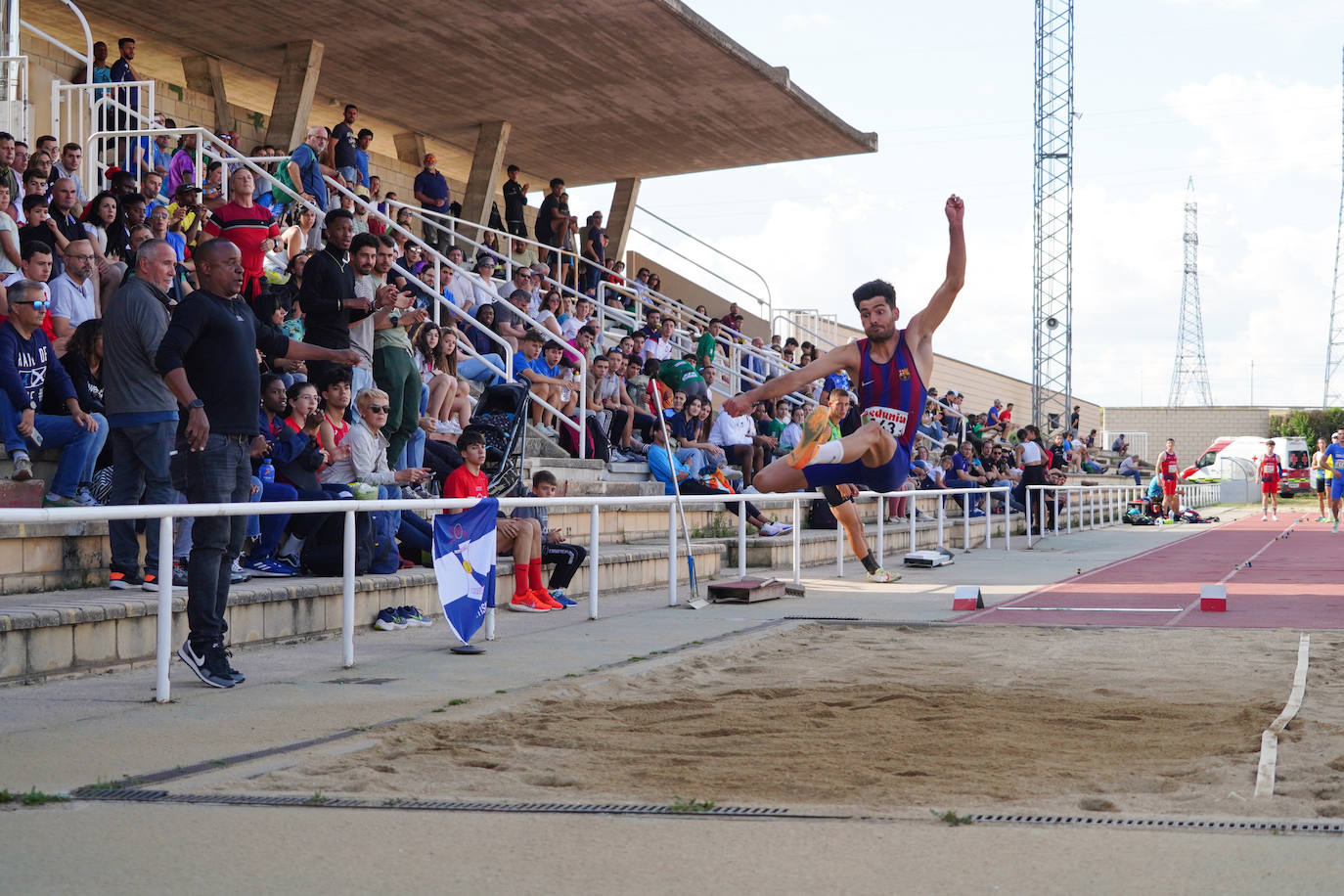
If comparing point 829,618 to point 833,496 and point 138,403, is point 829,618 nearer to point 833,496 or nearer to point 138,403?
point 833,496

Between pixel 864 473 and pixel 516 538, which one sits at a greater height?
pixel 864 473

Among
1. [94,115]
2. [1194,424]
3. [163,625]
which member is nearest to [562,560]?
[163,625]

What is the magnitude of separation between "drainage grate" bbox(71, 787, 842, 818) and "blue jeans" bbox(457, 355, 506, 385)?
33.3 ft

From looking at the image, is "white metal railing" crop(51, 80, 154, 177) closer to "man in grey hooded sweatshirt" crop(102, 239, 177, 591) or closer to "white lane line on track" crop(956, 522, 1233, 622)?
"man in grey hooded sweatshirt" crop(102, 239, 177, 591)

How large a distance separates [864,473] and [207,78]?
16.0 metres

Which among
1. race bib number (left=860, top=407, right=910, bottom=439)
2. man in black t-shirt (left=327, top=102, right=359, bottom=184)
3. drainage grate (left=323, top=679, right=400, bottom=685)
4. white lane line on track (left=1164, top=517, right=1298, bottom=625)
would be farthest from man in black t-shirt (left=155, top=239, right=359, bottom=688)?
man in black t-shirt (left=327, top=102, right=359, bottom=184)

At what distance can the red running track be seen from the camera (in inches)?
430

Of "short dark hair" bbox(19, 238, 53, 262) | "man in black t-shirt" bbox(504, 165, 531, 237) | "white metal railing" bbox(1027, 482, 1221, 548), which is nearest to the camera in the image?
"short dark hair" bbox(19, 238, 53, 262)

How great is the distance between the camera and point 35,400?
877 centimetres

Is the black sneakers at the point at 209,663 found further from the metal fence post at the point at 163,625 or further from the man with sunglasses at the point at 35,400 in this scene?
the man with sunglasses at the point at 35,400

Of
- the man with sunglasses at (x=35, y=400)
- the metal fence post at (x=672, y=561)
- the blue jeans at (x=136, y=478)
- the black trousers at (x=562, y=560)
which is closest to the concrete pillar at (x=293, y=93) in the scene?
the black trousers at (x=562, y=560)

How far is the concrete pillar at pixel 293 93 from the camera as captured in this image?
795 inches

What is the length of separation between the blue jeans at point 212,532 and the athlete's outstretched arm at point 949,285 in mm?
4302

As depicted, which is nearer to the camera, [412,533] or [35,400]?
[35,400]
